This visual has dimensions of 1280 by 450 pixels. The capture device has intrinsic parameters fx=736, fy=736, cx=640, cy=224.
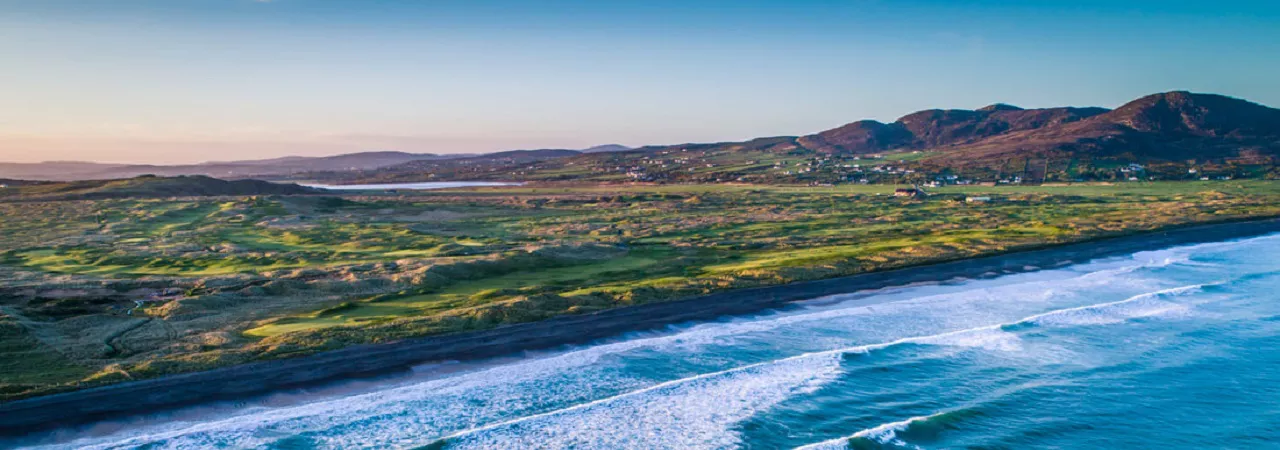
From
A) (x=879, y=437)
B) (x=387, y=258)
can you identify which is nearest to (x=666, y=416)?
(x=879, y=437)

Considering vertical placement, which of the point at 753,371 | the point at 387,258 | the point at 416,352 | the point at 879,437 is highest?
the point at 387,258

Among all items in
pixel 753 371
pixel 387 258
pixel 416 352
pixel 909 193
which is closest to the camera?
pixel 753 371

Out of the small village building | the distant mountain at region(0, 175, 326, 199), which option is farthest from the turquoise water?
the distant mountain at region(0, 175, 326, 199)

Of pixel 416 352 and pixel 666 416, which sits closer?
pixel 666 416

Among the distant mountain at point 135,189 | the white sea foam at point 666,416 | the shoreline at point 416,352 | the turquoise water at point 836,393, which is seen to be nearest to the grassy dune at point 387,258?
the shoreline at point 416,352

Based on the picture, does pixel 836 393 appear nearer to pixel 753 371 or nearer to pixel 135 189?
→ pixel 753 371

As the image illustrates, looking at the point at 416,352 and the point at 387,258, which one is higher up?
the point at 387,258
